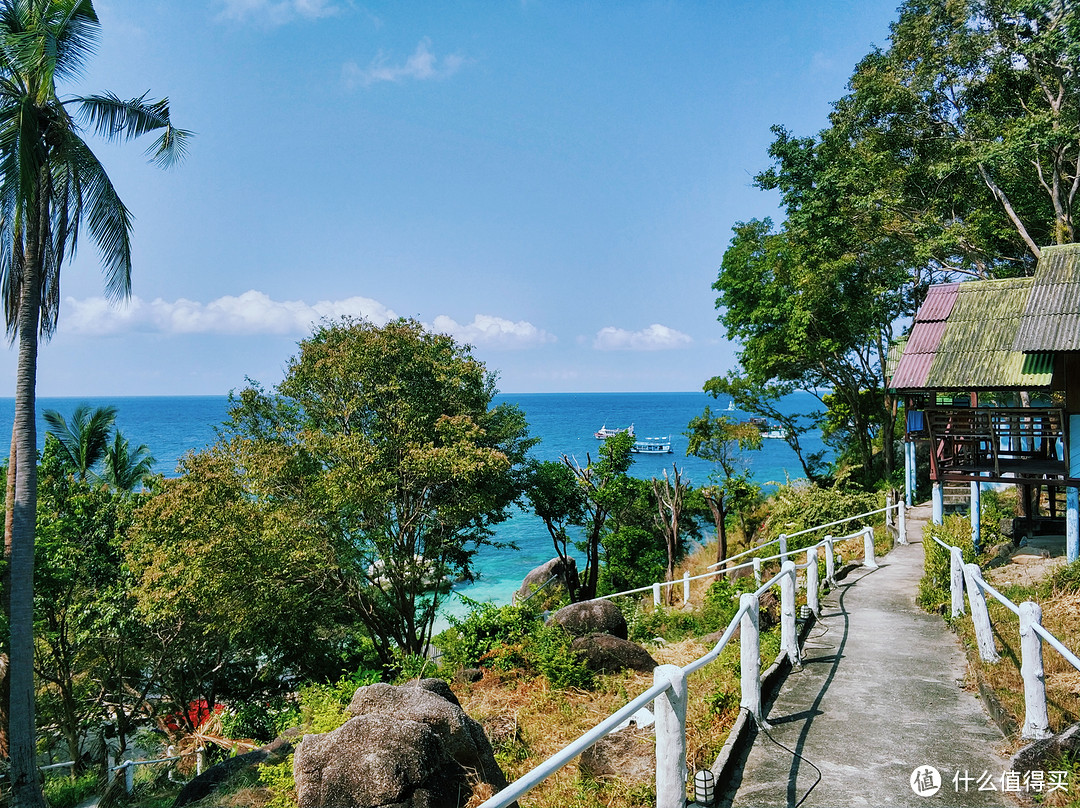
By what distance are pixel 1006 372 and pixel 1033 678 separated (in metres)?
12.2

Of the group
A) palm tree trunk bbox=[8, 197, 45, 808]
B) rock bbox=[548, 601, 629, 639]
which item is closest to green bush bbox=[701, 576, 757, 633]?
rock bbox=[548, 601, 629, 639]

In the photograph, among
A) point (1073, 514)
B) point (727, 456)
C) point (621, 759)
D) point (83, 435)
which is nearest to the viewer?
point (621, 759)

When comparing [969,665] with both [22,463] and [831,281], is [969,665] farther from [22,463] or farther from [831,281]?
[831,281]

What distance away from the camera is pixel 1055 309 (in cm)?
1256

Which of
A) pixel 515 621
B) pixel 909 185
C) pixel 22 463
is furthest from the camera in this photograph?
pixel 909 185

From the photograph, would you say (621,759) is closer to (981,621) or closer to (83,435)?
(981,621)

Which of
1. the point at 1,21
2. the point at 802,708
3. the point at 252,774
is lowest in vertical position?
the point at 252,774

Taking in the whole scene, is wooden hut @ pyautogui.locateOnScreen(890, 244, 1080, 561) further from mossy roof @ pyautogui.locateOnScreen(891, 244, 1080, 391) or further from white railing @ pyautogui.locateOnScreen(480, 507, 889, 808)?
white railing @ pyautogui.locateOnScreen(480, 507, 889, 808)

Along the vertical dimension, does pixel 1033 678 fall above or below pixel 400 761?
above

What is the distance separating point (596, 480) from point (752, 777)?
21.0 metres

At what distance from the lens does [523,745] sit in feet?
21.9

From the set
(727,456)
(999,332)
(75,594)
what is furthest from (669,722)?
(727,456)

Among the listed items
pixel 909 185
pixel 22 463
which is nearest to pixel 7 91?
pixel 22 463

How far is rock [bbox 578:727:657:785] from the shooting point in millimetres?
5133
